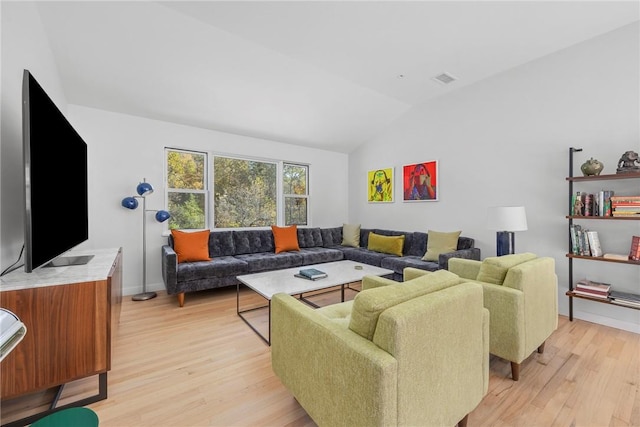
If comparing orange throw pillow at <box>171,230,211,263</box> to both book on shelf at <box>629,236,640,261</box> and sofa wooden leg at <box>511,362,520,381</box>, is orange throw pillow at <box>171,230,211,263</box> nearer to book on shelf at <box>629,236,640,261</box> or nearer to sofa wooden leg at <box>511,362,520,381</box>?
sofa wooden leg at <box>511,362,520,381</box>

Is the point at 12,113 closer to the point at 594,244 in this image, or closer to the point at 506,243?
the point at 506,243

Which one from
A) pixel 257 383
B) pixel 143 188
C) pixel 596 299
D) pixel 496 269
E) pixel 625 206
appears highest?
pixel 143 188

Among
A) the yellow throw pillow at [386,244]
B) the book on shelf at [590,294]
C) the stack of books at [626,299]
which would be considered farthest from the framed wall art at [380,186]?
the stack of books at [626,299]

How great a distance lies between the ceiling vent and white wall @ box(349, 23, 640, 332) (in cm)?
35

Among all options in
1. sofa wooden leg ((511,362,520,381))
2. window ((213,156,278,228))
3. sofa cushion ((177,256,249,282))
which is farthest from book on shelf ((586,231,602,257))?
window ((213,156,278,228))

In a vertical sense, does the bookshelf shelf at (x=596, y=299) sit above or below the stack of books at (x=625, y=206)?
below

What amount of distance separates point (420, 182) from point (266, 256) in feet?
8.58

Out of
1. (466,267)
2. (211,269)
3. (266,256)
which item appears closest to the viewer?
(466,267)

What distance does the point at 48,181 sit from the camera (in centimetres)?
160

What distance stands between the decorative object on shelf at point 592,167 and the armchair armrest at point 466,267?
1.43m

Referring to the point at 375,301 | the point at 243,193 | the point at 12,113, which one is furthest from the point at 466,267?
the point at 243,193

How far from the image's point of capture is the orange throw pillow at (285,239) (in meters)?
4.35

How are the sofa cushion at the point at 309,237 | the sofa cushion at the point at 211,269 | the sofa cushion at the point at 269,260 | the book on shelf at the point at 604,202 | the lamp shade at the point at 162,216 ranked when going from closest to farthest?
the book on shelf at the point at 604,202 → the sofa cushion at the point at 211,269 → the lamp shade at the point at 162,216 → the sofa cushion at the point at 269,260 → the sofa cushion at the point at 309,237

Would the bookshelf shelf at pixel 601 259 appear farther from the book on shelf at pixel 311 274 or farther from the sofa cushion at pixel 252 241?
the sofa cushion at pixel 252 241
